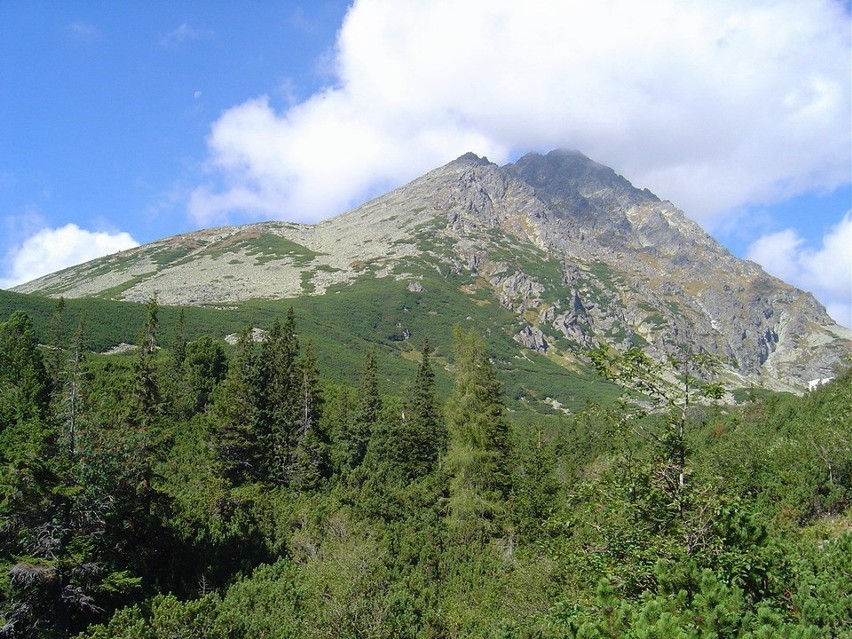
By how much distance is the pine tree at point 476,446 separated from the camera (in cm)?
3381

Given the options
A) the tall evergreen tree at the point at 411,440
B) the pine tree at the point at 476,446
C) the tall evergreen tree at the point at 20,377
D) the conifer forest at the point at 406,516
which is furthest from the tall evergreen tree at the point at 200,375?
the pine tree at the point at 476,446

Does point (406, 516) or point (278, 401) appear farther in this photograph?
point (278, 401)

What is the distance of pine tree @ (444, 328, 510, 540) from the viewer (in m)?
33.8

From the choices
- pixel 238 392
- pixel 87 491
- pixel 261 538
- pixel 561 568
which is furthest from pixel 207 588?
pixel 238 392

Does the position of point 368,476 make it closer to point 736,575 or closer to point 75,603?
point 75,603

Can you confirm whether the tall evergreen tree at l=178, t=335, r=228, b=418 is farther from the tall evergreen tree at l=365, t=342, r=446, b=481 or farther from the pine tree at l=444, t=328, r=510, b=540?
the pine tree at l=444, t=328, r=510, b=540

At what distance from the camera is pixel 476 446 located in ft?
116

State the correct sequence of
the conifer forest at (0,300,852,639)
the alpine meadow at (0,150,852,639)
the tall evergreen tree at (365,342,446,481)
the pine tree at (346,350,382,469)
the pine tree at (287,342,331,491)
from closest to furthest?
the conifer forest at (0,300,852,639), the alpine meadow at (0,150,852,639), the pine tree at (287,342,331,491), the tall evergreen tree at (365,342,446,481), the pine tree at (346,350,382,469)

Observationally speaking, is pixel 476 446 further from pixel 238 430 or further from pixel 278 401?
pixel 278 401

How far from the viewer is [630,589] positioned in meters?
12.1

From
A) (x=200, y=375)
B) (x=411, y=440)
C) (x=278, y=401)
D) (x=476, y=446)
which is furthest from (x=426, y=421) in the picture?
(x=200, y=375)

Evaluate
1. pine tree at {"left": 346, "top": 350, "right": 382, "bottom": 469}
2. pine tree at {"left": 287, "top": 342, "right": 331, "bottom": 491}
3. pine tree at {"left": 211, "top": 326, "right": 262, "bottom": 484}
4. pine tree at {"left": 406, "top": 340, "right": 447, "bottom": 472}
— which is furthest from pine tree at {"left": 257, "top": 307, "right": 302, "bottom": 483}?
pine tree at {"left": 406, "top": 340, "right": 447, "bottom": 472}

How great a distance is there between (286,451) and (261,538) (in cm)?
1493

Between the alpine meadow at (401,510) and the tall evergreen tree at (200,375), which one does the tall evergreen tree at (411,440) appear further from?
the tall evergreen tree at (200,375)
